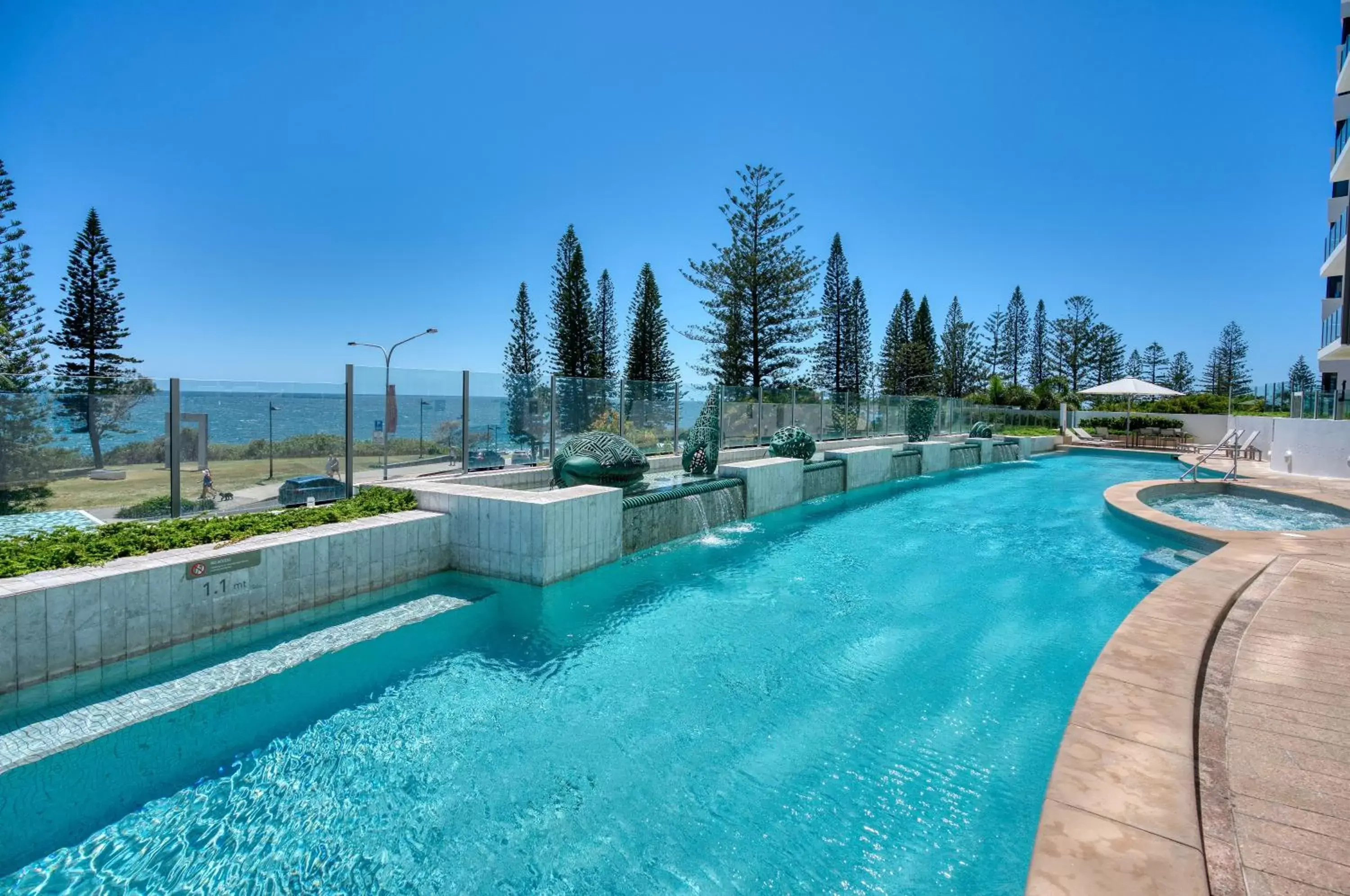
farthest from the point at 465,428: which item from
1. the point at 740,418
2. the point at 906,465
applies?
the point at 906,465

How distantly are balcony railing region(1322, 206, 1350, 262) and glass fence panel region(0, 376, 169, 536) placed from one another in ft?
83.1

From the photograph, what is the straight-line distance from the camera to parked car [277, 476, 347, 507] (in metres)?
6.75

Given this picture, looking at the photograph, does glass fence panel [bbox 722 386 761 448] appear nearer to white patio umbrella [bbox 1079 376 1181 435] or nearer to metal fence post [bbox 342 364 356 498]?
metal fence post [bbox 342 364 356 498]

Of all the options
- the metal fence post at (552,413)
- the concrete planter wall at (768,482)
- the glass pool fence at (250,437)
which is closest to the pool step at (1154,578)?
the concrete planter wall at (768,482)

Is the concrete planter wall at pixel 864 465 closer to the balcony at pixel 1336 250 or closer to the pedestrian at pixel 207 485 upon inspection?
the pedestrian at pixel 207 485

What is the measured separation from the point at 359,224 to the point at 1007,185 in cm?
1904

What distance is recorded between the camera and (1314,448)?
1319 centimetres

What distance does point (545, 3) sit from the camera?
9.74 meters

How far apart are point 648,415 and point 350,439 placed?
5.89m

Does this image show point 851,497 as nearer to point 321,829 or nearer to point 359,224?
point 321,829

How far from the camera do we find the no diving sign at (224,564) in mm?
4207

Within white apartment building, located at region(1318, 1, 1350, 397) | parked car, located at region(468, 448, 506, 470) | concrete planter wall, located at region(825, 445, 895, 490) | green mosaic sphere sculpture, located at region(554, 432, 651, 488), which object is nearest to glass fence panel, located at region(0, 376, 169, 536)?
parked car, located at region(468, 448, 506, 470)

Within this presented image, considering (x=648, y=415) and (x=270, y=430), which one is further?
(x=648, y=415)

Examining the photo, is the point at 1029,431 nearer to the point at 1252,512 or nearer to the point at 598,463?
the point at 1252,512
